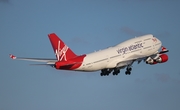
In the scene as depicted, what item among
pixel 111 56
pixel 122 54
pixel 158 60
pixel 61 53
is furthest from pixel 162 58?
pixel 61 53

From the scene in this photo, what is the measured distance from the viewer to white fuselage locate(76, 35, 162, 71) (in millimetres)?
92125

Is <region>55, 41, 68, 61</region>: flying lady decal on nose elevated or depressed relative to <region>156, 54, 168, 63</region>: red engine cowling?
depressed

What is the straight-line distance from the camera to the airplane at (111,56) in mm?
90125

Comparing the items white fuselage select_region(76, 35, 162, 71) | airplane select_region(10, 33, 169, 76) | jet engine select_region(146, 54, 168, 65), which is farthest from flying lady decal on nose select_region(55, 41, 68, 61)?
jet engine select_region(146, 54, 168, 65)

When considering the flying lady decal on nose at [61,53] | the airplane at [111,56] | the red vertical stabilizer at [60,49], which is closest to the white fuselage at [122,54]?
the airplane at [111,56]

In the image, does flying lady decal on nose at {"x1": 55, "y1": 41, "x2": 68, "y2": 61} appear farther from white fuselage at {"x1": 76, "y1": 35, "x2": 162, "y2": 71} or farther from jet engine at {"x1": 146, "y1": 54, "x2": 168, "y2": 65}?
jet engine at {"x1": 146, "y1": 54, "x2": 168, "y2": 65}

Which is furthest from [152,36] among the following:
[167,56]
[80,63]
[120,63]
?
[80,63]

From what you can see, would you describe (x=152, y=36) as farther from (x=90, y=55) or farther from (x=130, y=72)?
(x=90, y=55)

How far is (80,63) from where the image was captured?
297 ft

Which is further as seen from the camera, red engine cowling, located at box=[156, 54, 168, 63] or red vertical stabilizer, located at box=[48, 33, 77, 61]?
red engine cowling, located at box=[156, 54, 168, 63]

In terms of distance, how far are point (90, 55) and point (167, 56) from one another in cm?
1855

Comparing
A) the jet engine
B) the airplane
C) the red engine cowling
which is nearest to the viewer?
the airplane

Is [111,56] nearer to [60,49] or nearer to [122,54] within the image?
[122,54]

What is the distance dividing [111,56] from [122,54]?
313 centimetres
